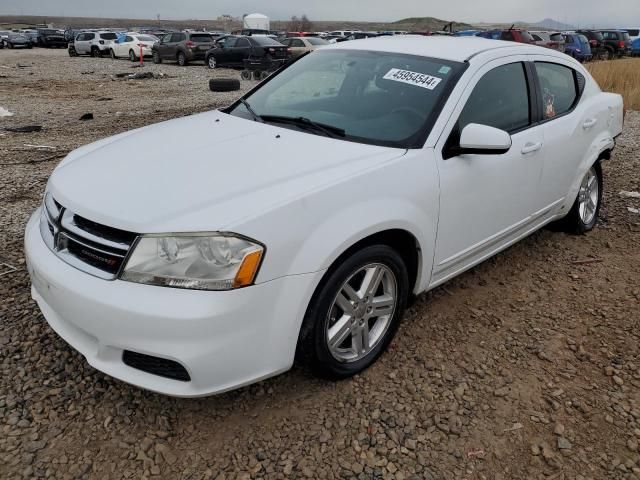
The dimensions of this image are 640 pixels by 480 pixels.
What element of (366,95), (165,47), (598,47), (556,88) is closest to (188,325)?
(366,95)

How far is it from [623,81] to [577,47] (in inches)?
525

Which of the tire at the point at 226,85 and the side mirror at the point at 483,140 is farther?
the tire at the point at 226,85

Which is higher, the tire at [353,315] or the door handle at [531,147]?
the door handle at [531,147]

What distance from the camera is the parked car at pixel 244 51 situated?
1888 centimetres

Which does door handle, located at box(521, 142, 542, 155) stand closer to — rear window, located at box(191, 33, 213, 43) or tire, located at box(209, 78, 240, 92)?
tire, located at box(209, 78, 240, 92)

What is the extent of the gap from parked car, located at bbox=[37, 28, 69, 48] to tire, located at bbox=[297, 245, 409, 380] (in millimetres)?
46024

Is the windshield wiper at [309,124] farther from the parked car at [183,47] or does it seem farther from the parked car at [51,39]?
the parked car at [51,39]

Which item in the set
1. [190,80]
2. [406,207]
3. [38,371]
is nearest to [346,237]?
[406,207]

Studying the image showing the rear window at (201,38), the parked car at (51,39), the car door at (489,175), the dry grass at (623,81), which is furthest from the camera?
the parked car at (51,39)

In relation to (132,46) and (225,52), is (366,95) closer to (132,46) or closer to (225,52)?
(225,52)

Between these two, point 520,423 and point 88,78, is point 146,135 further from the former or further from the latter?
point 88,78

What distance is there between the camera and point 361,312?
269 cm

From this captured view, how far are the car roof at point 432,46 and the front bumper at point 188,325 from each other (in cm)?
181

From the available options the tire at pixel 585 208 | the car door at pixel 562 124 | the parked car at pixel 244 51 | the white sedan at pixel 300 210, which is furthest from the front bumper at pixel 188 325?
the parked car at pixel 244 51
